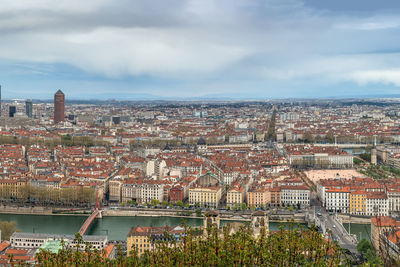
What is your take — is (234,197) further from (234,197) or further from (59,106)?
(59,106)

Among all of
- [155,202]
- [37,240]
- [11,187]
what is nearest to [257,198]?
[155,202]

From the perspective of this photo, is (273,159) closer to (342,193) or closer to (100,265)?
(342,193)

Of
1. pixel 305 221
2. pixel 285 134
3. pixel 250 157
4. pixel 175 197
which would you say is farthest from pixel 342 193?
pixel 285 134

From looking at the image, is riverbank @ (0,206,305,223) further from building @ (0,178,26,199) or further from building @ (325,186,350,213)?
building @ (325,186,350,213)

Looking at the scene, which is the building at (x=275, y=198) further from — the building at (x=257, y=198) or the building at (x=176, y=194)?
the building at (x=176, y=194)

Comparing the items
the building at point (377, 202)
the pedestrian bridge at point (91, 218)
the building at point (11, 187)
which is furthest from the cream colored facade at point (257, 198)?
the building at point (11, 187)
